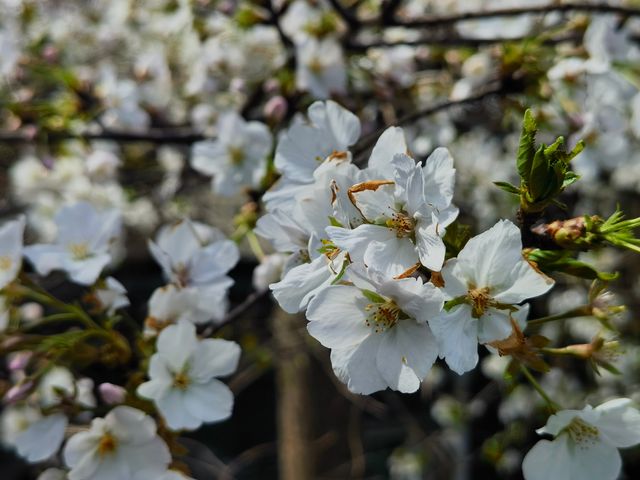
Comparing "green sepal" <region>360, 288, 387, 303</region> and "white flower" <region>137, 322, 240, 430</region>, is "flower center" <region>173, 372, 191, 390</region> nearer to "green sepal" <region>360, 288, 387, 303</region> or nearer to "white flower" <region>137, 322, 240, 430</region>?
"white flower" <region>137, 322, 240, 430</region>

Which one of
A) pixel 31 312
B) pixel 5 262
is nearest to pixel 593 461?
pixel 5 262

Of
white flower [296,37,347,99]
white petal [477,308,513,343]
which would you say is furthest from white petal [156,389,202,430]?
white flower [296,37,347,99]

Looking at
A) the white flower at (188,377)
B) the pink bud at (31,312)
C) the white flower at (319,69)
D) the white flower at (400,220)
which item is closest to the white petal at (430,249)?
A: the white flower at (400,220)

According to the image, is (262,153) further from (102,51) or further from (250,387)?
(250,387)

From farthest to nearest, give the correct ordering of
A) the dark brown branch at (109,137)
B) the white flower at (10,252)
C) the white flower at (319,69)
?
1. the dark brown branch at (109,137)
2. the white flower at (319,69)
3. the white flower at (10,252)

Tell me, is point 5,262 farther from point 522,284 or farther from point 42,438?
point 522,284

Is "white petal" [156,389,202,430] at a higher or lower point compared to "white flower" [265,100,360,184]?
lower

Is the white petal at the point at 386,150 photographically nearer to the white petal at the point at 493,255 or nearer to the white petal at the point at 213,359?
the white petal at the point at 493,255
